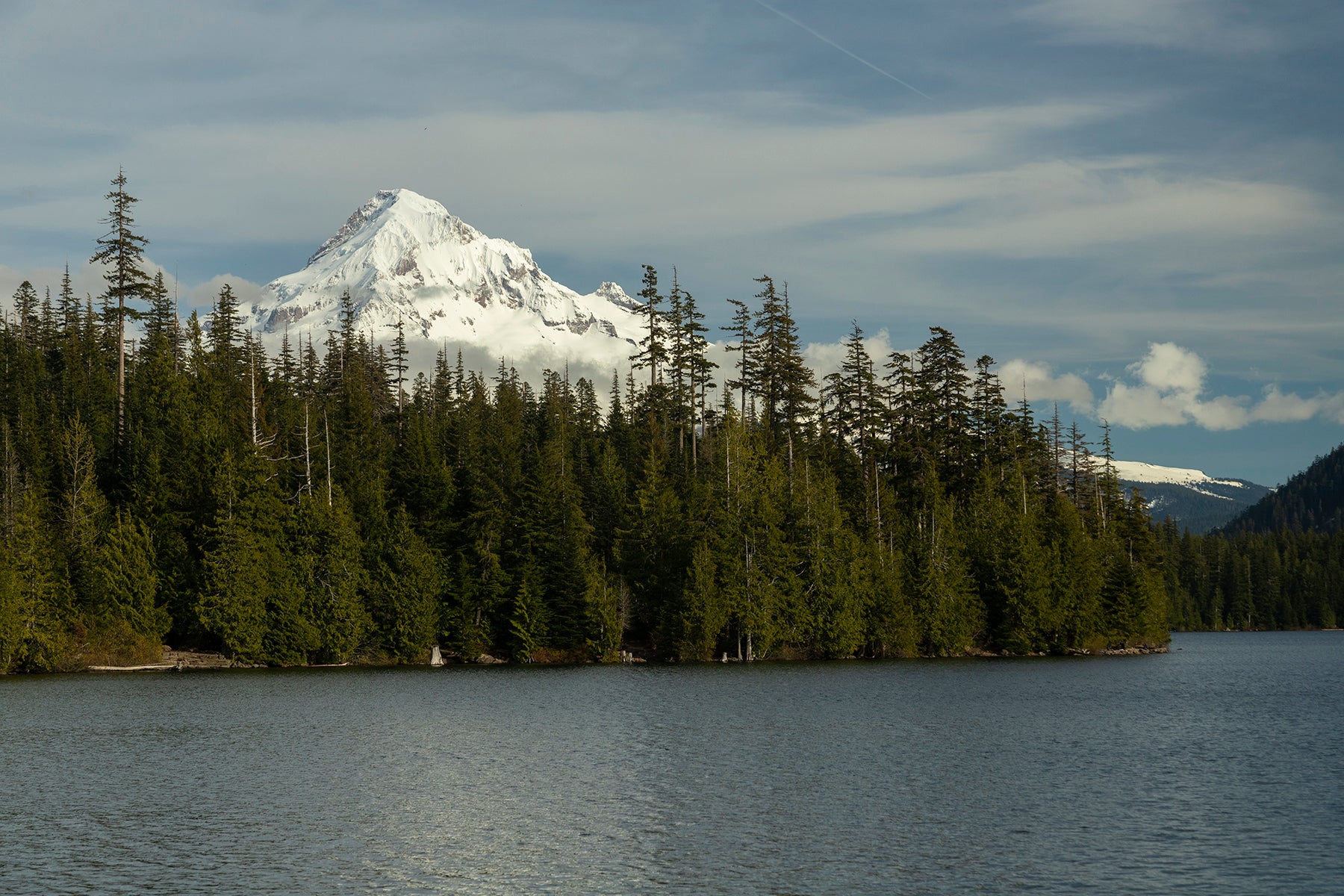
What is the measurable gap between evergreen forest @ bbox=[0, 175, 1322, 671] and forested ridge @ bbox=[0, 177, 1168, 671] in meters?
0.26

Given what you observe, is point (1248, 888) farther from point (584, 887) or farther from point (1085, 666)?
point (1085, 666)

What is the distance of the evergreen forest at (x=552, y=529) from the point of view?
8369cm

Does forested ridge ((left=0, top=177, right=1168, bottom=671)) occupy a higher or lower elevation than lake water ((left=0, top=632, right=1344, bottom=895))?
higher

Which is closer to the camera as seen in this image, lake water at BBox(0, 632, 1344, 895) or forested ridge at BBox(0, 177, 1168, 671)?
lake water at BBox(0, 632, 1344, 895)

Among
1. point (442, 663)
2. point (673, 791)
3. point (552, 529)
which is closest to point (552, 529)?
point (552, 529)

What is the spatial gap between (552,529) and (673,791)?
6002 cm

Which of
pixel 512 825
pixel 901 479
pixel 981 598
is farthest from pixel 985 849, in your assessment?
pixel 901 479

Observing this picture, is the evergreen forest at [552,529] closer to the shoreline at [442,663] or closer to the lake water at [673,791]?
the shoreline at [442,663]

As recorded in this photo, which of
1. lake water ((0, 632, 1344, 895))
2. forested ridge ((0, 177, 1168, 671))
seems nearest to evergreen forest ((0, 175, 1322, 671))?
forested ridge ((0, 177, 1168, 671))

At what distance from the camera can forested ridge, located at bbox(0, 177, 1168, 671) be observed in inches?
3297

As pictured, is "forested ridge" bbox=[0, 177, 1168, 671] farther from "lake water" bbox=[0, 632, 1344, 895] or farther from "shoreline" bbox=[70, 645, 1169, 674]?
"lake water" bbox=[0, 632, 1344, 895]

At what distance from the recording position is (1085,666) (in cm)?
8225

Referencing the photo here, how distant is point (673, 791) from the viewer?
33.5m

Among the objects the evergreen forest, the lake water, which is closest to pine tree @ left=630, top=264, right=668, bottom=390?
the evergreen forest
